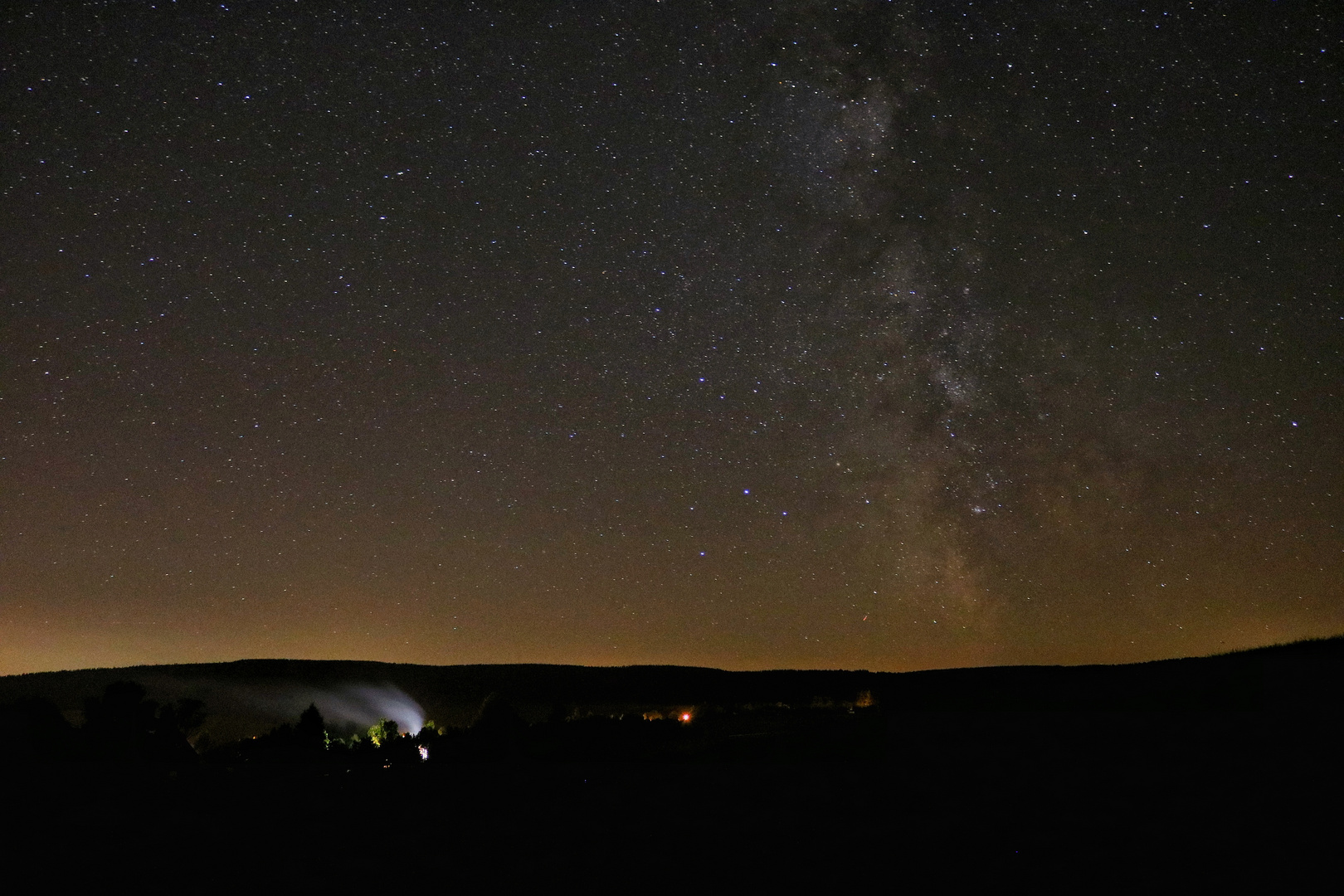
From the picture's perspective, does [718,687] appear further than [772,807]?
Yes

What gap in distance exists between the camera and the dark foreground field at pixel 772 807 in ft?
21.8

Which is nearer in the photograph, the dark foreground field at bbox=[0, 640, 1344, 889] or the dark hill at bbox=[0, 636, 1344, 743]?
the dark foreground field at bbox=[0, 640, 1344, 889]

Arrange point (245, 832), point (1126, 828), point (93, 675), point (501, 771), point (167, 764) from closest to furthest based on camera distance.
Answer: point (1126, 828), point (245, 832), point (501, 771), point (167, 764), point (93, 675)

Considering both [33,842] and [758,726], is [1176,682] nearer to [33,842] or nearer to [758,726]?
[758,726]

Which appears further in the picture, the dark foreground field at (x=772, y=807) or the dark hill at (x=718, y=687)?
the dark hill at (x=718, y=687)

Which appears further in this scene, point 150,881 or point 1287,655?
point 1287,655

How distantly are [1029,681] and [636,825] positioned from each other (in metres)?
21.0

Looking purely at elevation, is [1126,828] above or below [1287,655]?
below

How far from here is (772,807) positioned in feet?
27.6

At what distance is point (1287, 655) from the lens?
17781 millimetres

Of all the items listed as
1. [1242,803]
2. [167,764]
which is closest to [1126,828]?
[1242,803]

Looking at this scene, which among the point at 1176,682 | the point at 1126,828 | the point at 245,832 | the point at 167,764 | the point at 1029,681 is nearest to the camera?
the point at 1126,828

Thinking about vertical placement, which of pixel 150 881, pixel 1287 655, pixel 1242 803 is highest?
pixel 1287 655

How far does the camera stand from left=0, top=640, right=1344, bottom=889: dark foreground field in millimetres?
6633
